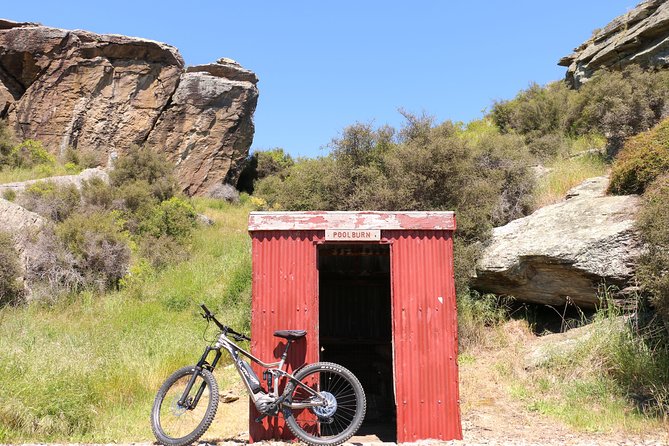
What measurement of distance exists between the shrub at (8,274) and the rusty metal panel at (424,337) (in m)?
11.3

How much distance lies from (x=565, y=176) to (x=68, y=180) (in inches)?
699

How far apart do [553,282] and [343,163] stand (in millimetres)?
7387

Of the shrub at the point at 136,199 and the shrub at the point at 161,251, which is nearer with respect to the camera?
the shrub at the point at 161,251

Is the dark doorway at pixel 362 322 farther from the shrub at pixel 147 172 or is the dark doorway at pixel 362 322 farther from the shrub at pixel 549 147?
the shrub at pixel 147 172

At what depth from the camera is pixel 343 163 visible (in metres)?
16.0

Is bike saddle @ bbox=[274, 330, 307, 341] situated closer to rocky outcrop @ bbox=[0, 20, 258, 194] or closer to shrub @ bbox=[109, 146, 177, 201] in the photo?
shrub @ bbox=[109, 146, 177, 201]

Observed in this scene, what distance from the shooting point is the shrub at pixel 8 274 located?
13445 millimetres

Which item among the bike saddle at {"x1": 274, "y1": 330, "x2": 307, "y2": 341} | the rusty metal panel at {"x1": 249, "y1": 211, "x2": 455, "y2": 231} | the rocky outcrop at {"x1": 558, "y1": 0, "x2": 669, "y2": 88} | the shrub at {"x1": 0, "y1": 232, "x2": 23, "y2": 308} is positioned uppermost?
the rocky outcrop at {"x1": 558, "y1": 0, "x2": 669, "y2": 88}

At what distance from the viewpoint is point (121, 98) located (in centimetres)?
2595

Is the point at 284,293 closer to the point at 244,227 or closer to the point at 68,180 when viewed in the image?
the point at 244,227

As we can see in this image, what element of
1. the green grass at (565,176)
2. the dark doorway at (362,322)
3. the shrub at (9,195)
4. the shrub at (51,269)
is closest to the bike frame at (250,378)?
the dark doorway at (362,322)

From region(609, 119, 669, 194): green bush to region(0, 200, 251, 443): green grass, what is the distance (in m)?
8.97

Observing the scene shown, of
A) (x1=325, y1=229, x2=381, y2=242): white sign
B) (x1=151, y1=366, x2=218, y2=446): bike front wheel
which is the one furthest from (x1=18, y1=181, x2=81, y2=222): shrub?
(x1=325, y1=229, x2=381, y2=242): white sign

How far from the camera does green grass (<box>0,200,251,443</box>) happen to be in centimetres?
738
